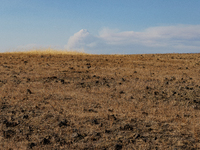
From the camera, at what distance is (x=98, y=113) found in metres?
7.11

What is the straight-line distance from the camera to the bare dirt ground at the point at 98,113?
5.23 meters

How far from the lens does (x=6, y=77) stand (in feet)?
42.9

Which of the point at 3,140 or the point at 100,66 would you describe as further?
the point at 100,66

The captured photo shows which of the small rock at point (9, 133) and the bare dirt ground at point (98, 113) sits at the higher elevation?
the bare dirt ground at point (98, 113)

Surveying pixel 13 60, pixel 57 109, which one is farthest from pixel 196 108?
pixel 13 60

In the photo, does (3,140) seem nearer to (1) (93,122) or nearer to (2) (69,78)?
(1) (93,122)

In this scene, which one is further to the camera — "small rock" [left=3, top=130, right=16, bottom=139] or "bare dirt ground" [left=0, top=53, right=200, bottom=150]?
"small rock" [left=3, top=130, right=16, bottom=139]

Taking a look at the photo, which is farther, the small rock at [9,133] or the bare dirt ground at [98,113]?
the small rock at [9,133]

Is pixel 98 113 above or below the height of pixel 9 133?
above

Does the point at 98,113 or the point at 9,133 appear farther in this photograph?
the point at 98,113

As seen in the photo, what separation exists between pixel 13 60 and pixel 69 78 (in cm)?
875

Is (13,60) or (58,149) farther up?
(13,60)

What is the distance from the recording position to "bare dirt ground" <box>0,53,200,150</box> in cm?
523

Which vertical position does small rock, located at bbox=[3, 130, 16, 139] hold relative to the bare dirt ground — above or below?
below
